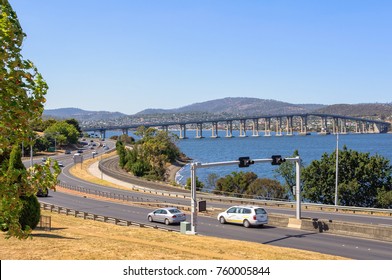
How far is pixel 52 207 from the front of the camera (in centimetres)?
3750

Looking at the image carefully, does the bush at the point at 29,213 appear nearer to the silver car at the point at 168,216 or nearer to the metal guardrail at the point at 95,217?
the metal guardrail at the point at 95,217

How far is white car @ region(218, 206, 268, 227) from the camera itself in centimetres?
3008

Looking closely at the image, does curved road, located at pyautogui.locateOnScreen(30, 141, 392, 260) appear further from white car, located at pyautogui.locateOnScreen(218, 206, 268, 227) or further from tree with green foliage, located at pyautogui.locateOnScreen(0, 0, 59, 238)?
tree with green foliage, located at pyautogui.locateOnScreen(0, 0, 59, 238)

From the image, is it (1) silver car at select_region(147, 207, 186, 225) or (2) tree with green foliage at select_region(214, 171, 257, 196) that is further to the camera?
(2) tree with green foliage at select_region(214, 171, 257, 196)

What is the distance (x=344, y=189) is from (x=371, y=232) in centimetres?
3076

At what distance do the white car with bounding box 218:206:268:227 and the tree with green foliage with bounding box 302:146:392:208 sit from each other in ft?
90.1

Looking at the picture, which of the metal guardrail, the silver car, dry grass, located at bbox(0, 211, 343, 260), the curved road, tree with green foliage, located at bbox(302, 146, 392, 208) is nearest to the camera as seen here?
dry grass, located at bbox(0, 211, 343, 260)

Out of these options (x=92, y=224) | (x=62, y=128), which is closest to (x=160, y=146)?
(x=62, y=128)

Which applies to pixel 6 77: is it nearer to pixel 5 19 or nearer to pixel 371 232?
pixel 5 19

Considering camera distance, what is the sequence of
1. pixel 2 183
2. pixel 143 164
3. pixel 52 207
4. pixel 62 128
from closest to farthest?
pixel 2 183 < pixel 52 207 < pixel 143 164 < pixel 62 128

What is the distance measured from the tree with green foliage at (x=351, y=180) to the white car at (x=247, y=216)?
27.5 meters

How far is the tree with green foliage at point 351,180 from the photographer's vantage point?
55.7 meters

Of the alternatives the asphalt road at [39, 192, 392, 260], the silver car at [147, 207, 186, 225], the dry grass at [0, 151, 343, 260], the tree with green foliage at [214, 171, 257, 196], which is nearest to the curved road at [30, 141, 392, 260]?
the asphalt road at [39, 192, 392, 260]

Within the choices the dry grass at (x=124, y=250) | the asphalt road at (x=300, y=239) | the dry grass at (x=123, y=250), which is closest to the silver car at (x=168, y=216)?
the asphalt road at (x=300, y=239)
